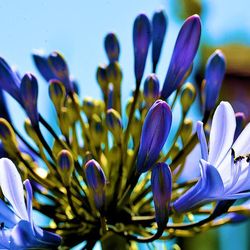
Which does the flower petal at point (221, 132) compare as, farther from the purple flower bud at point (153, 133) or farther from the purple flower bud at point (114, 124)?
the purple flower bud at point (114, 124)

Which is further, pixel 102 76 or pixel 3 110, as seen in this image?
pixel 102 76

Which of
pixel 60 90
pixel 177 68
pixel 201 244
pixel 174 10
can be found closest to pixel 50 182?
pixel 60 90

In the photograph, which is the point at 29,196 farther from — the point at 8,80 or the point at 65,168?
the point at 8,80

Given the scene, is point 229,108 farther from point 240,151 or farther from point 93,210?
point 93,210

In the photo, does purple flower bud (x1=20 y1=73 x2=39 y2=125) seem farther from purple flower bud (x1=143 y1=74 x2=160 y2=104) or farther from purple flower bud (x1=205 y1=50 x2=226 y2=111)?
purple flower bud (x1=205 y1=50 x2=226 y2=111)

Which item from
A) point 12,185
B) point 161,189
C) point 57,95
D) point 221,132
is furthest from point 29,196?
point 57,95

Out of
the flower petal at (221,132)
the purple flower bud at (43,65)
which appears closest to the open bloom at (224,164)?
the flower petal at (221,132)
